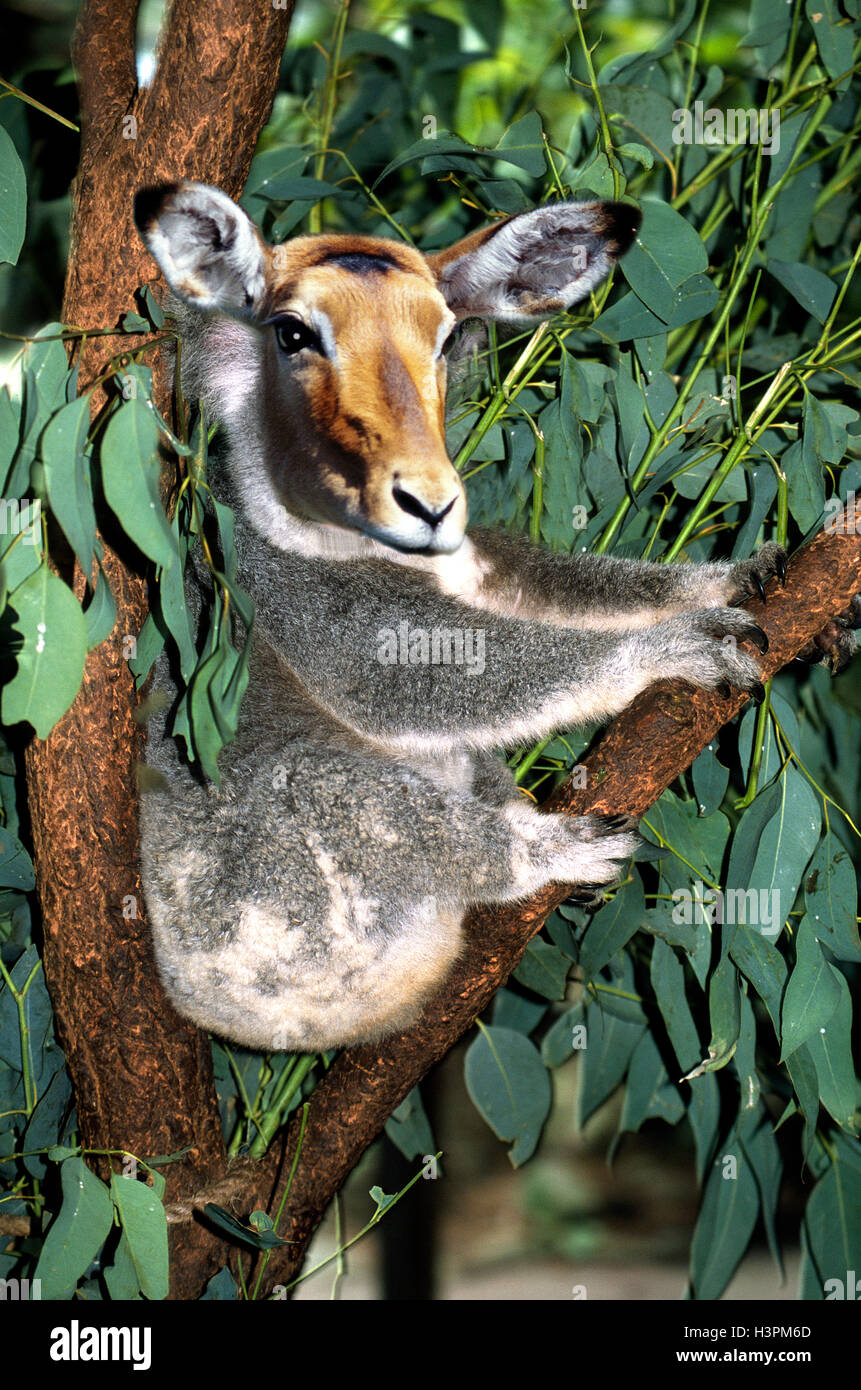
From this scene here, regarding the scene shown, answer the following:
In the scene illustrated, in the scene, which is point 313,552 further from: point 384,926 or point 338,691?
point 384,926

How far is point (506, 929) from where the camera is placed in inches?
77.7

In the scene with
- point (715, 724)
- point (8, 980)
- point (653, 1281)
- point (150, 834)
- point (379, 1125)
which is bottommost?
point (653, 1281)

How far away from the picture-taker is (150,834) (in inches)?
80.2

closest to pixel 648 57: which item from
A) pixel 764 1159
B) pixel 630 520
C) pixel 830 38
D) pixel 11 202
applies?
pixel 830 38

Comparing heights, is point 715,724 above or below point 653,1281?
above

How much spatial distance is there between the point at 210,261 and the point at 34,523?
0.67 m

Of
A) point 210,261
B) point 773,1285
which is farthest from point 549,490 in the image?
point 773,1285

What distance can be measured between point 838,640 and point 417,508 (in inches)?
38.9

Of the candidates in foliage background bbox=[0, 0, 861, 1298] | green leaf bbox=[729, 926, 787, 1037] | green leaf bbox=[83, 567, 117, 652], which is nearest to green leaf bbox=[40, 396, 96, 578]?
foliage background bbox=[0, 0, 861, 1298]

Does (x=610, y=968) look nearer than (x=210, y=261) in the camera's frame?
No

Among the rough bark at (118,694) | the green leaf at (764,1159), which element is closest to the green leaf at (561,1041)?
the green leaf at (764,1159)

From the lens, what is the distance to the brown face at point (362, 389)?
172 centimetres

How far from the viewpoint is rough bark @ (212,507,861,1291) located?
190 cm

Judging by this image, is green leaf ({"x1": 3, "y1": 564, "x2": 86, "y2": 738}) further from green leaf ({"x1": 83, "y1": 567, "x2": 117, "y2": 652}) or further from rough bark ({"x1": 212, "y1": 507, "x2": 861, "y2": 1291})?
rough bark ({"x1": 212, "y1": 507, "x2": 861, "y2": 1291})
